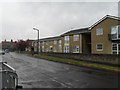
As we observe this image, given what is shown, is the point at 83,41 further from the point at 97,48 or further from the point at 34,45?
the point at 34,45

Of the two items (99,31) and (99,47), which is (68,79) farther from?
(99,31)

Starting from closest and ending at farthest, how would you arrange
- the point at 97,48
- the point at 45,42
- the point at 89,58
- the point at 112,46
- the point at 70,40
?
the point at 89,58
the point at 112,46
the point at 97,48
the point at 70,40
the point at 45,42

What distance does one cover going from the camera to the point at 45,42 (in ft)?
215

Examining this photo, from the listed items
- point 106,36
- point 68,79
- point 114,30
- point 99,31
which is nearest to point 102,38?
point 106,36

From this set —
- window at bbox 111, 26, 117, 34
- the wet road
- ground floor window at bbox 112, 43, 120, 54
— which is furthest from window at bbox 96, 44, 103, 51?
the wet road

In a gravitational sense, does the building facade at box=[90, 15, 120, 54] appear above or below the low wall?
above

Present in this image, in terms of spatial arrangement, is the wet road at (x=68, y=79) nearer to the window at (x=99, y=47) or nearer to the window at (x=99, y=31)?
the window at (x=99, y=47)

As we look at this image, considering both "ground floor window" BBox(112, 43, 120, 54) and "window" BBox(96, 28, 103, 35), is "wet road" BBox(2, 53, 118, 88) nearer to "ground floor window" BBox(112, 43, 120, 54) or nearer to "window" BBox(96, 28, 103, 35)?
"ground floor window" BBox(112, 43, 120, 54)

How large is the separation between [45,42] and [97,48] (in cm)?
3883

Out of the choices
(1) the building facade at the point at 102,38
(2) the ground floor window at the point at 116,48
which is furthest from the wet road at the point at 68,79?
(1) the building facade at the point at 102,38

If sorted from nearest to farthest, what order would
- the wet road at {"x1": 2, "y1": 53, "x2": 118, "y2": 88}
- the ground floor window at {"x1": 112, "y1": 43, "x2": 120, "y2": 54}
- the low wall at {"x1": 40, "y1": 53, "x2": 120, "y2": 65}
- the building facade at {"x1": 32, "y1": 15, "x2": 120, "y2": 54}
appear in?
the wet road at {"x1": 2, "y1": 53, "x2": 118, "y2": 88}, the low wall at {"x1": 40, "y1": 53, "x2": 120, "y2": 65}, the ground floor window at {"x1": 112, "y1": 43, "x2": 120, "y2": 54}, the building facade at {"x1": 32, "y1": 15, "x2": 120, "y2": 54}

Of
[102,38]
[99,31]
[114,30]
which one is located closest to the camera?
[114,30]

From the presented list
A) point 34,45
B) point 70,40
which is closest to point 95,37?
point 70,40

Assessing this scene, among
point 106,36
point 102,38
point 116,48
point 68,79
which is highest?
point 106,36
